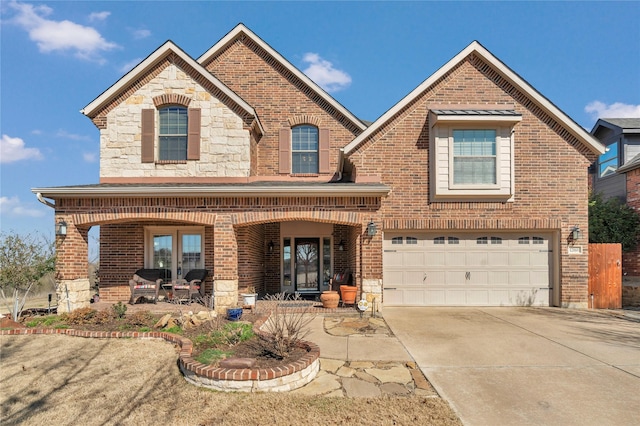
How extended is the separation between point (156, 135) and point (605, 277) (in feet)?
46.9

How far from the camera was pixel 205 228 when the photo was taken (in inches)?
486

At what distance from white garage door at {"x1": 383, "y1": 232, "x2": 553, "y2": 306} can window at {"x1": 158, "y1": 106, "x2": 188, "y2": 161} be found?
7.01m

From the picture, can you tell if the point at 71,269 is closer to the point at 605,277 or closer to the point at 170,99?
the point at 170,99

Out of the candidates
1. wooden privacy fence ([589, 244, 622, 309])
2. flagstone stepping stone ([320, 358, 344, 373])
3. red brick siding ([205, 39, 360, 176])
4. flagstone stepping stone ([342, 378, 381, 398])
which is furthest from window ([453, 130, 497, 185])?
flagstone stepping stone ([342, 378, 381, 398])

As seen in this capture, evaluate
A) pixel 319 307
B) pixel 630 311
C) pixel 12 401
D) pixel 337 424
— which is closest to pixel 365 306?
pixel 319 307

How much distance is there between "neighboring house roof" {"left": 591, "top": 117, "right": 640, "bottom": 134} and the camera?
1580cm

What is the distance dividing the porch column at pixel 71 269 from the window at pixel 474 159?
10.6m

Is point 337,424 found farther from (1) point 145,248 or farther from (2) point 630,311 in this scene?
(2) point 630,311

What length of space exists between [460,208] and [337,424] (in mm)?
8336

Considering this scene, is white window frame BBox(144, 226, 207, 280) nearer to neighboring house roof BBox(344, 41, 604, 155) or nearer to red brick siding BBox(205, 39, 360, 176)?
red brick siding BBox(205, 39, 360, 176)

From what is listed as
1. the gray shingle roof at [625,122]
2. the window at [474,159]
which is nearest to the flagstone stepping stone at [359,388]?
the window at [474,159]

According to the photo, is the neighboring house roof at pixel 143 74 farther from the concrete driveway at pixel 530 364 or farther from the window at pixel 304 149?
the concrete driveway at pixel 530 364

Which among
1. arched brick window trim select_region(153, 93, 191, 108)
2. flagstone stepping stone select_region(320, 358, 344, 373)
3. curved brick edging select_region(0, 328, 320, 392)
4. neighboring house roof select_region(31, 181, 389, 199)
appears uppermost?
arched brick window trim select_region(153, 93, 191, 108)

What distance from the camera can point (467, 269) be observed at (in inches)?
445
